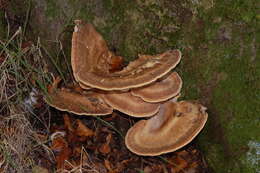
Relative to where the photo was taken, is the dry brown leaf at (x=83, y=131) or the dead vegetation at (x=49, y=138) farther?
the dry brown leaf at (x=83, y=131)

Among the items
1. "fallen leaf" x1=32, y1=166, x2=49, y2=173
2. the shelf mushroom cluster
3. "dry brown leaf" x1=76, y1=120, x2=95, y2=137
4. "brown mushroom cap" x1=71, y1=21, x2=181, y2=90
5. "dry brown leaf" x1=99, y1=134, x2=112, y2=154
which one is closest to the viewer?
"brown mushroom cap" x1=71, y1=21, x2=181, y2=90

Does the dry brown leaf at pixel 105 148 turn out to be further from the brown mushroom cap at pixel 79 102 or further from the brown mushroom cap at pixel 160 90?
the brown mushroom cap at pixel 160 90

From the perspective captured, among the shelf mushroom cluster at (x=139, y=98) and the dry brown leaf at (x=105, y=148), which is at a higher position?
the shelf mushroom cluster at (x=139, y=98)

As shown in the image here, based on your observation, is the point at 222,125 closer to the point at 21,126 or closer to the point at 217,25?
the point at 217,25

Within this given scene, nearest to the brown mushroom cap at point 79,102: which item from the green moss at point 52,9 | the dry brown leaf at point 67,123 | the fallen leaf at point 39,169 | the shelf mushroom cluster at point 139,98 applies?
the shelf mushroom cluster at point 139,98

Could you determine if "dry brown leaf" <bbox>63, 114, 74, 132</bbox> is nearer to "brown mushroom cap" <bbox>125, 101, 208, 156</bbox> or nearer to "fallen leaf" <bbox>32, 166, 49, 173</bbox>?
"fallen leaf" <bbox>32, 166, 49, 173</bbox>

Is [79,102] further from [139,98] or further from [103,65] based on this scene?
[139,98]

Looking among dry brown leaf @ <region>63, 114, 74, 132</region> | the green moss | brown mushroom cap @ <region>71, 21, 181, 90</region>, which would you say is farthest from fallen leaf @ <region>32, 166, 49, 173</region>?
the green moss

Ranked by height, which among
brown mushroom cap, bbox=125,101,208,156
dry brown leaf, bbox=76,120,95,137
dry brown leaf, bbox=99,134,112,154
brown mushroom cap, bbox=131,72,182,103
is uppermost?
brown mushroom cap, bbox=131,72,182,103
